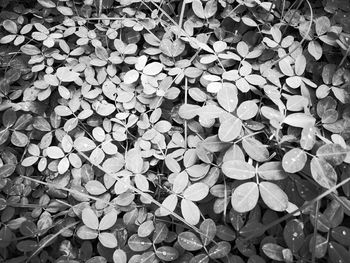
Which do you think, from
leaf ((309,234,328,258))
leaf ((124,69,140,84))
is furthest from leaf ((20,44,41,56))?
leaf ((309,234,328,258))

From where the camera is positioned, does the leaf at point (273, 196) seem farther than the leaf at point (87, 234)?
No

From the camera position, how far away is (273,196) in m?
0.81

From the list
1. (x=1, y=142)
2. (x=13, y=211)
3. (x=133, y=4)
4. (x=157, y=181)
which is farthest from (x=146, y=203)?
(x=133, y=4)

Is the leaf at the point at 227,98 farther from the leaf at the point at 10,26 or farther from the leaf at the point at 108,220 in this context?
the leaf at the point at 10,26

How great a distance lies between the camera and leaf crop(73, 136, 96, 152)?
1.03 metres

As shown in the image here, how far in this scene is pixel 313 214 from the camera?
85 cm

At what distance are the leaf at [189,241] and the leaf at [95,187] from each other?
0.27m

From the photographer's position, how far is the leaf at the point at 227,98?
926mm

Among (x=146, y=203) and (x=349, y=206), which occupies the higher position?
(x=349, y=206)

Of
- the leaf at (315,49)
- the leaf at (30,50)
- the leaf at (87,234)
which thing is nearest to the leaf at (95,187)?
the leaf at (87,234)

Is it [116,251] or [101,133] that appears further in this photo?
[101,133]

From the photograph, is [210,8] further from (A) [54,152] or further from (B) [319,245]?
(B) [319,245]

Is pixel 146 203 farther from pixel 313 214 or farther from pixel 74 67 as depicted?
pixel 74 67

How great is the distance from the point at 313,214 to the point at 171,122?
1.65 feet
